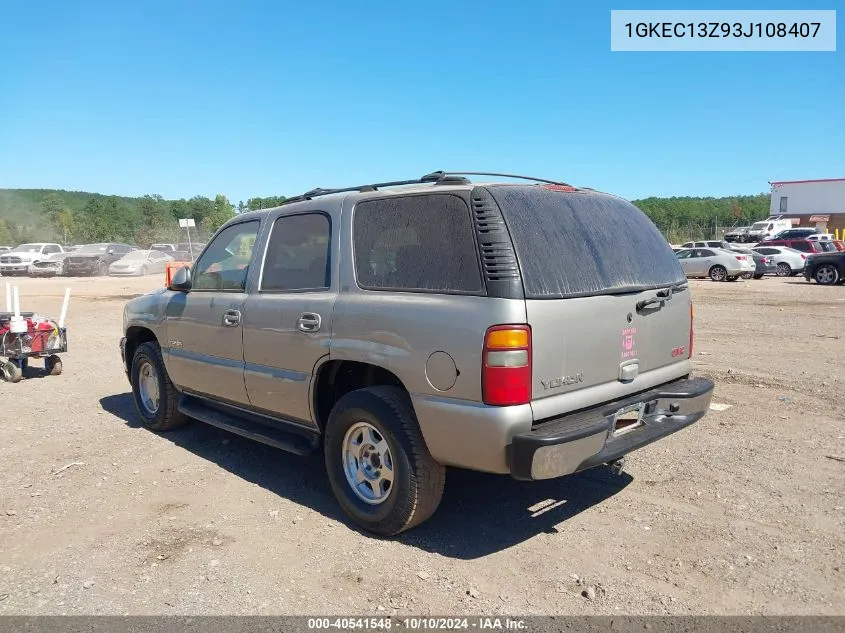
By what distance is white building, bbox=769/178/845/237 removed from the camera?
208 ft


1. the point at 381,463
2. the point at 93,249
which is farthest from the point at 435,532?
the point at 93,249

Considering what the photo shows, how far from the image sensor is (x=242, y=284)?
194 inches

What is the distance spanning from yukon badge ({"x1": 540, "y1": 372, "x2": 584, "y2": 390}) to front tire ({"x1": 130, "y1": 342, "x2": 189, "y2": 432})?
3730 mm

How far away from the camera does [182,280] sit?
5422mm

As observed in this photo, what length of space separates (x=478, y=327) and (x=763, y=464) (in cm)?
291

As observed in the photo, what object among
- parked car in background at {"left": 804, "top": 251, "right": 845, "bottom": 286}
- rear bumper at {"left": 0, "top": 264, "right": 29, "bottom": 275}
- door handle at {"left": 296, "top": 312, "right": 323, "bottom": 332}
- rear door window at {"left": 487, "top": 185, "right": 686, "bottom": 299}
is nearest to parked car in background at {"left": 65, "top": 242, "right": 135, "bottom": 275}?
rear bumper at {"left": 0, "top": 264, "right": 29, "bottom": 275}

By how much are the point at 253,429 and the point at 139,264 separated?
30723 millimetres

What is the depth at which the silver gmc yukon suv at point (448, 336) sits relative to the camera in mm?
3307

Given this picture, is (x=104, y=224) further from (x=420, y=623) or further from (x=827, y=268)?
(x=420, y=623)

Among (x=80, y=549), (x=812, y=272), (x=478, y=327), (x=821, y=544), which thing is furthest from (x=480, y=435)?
(x=812, y=272)

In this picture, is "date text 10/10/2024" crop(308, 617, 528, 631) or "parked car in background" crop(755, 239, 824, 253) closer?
"date text 10/10/2024" crop(308, 617, 528, 631)

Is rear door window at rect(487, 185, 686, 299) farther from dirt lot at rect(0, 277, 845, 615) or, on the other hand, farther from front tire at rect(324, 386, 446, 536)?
dirt lot at rect(0, 277, 845, 615)

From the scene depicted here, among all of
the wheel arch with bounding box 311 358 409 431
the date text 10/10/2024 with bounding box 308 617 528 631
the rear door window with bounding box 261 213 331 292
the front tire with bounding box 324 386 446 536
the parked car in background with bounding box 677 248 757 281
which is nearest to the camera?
the date text 10/10/2024 with bounding box 308 617 528 631

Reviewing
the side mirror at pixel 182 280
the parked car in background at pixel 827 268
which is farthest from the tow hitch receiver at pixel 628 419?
the parked car in background at pixel 827 268
